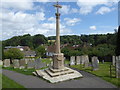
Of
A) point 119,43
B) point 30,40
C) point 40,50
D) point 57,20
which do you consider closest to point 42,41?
point 30,40

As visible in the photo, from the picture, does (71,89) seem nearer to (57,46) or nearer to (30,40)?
(57,46)

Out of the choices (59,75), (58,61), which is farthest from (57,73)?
(58,61)

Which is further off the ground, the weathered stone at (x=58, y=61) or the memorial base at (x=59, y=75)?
the weathered stone at (x=58, y=61)

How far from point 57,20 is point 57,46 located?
3.11 m

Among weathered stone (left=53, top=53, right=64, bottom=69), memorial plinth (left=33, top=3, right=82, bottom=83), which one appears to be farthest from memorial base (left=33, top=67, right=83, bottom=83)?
weathered stone (left=53, top=53, right=64, bottom=69)

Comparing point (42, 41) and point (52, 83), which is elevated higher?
point (42, 41)

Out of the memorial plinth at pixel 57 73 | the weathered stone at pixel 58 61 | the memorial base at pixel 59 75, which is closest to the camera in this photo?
the memorial base at pixel 59 75

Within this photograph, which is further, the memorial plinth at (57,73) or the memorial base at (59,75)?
the memorial plinth at (57,73)

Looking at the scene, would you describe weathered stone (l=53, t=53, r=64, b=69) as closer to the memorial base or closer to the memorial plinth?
the memorial plinth

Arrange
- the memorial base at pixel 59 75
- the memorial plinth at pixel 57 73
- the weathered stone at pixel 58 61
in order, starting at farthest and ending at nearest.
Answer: the weathered stone at pixel 58 61 → the memorial plinth at pixel 57 73 → the memorial base at pixel 59 75

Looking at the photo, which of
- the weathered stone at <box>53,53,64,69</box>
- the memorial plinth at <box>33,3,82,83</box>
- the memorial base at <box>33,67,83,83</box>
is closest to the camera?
the memorial base at <box>33,67,83,83</box>

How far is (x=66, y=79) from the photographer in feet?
46.4

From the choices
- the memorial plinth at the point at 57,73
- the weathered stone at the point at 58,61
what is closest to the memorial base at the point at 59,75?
the memorial plinth at the point at 57,73

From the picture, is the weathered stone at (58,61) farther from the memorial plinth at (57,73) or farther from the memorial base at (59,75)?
the memorial base at (59,75)
